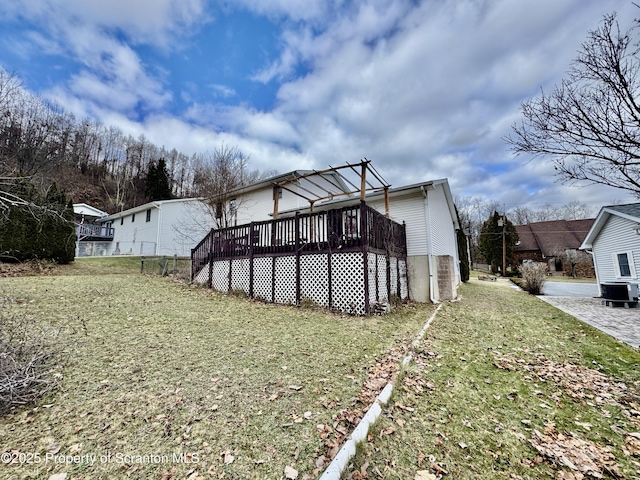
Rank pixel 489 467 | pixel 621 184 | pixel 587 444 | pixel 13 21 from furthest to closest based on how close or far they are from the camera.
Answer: pixel 13 21 < pixel 621 184 < pixel 587 444 < pixel 489 467

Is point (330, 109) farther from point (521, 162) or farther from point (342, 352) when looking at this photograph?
point (342, 352)

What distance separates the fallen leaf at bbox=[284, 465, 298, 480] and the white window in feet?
57.0

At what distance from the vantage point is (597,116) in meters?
4.48

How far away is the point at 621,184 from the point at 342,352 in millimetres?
5525

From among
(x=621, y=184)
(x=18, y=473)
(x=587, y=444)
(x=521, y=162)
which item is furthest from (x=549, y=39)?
(x=18, y=473)

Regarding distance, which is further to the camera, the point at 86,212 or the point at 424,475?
the point at 86,212

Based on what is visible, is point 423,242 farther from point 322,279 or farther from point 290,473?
point 290,473

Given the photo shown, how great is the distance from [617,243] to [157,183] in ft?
147

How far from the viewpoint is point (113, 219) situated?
29.3 meters

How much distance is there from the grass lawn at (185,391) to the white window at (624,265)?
1320 centimetres

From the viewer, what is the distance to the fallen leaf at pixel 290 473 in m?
2.12

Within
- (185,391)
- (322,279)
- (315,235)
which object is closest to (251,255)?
(315,235)

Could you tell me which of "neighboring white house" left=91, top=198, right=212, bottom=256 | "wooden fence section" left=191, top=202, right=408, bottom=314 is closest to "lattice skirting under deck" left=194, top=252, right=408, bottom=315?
"wooden fence section" left=191, top=202, right=408, bottom=314

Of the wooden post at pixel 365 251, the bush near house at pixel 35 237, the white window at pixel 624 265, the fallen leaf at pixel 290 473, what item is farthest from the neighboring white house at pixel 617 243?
the bush near house at pixel 35 237
